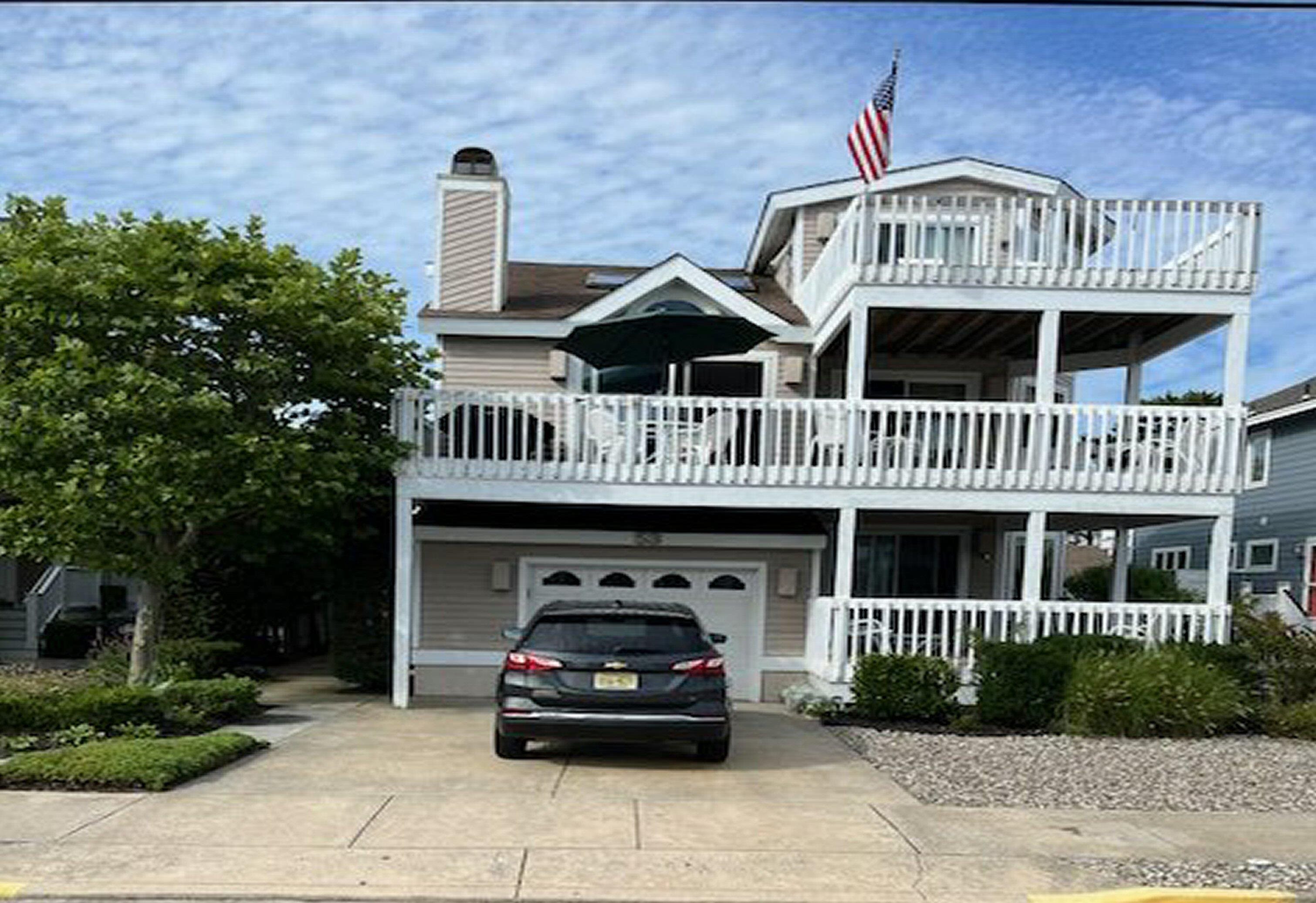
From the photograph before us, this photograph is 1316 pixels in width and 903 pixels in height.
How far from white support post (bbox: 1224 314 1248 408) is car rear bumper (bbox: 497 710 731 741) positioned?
28.3 feet

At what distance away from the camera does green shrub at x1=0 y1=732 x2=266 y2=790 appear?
8.01m

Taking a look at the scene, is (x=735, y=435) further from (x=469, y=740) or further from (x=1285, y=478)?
(x=1285, y=478)

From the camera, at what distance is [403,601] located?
13555 millimetres

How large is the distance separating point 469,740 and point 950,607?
20.0ft

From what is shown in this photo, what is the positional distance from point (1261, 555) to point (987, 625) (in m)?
14.4

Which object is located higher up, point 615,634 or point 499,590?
point 615,634

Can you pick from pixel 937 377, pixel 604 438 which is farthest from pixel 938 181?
Answer: pixel 604 438

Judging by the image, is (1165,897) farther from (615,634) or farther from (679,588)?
(679,588)

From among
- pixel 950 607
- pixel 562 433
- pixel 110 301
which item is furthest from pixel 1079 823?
pixel 110 301

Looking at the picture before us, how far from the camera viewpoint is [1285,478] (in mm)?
23391

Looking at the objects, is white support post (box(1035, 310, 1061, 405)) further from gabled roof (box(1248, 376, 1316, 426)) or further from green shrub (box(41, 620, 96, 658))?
green shrub (box(41, 620, 96, 658))

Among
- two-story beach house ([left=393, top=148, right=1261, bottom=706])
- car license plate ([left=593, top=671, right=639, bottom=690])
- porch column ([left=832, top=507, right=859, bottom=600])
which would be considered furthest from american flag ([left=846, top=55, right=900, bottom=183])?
car license plate ([left=593, top=671, right=639, bottom=690])

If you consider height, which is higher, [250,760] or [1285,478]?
[1285,478]

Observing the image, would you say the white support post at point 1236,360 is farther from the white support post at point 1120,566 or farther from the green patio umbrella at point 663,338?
the green patio umbrella at point 663,338
